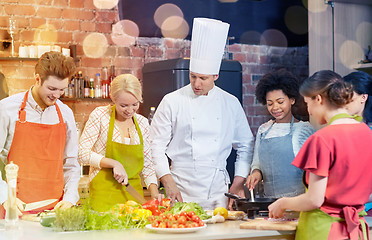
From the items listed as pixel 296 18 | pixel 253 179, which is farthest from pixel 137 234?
pixel 296 18

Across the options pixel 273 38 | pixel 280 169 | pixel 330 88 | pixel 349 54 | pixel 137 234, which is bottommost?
pixel 137 234

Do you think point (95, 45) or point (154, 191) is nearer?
point (154, 191)

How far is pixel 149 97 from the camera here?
16.5 feet

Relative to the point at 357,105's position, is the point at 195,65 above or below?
above

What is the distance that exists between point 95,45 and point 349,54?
222cm

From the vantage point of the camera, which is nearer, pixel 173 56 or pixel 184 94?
pixel 184 94

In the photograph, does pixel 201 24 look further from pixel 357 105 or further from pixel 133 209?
pixel 133 209

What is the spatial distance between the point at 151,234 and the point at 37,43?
301 cm

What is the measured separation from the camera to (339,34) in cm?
441

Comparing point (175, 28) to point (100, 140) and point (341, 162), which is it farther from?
point (341, 162)

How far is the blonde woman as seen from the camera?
329 centimetres

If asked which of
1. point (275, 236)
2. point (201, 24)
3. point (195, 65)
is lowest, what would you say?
point (275, 236)

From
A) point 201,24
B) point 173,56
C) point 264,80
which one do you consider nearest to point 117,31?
point 173,56

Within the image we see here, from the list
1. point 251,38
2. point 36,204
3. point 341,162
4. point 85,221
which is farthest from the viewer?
point 251,38
